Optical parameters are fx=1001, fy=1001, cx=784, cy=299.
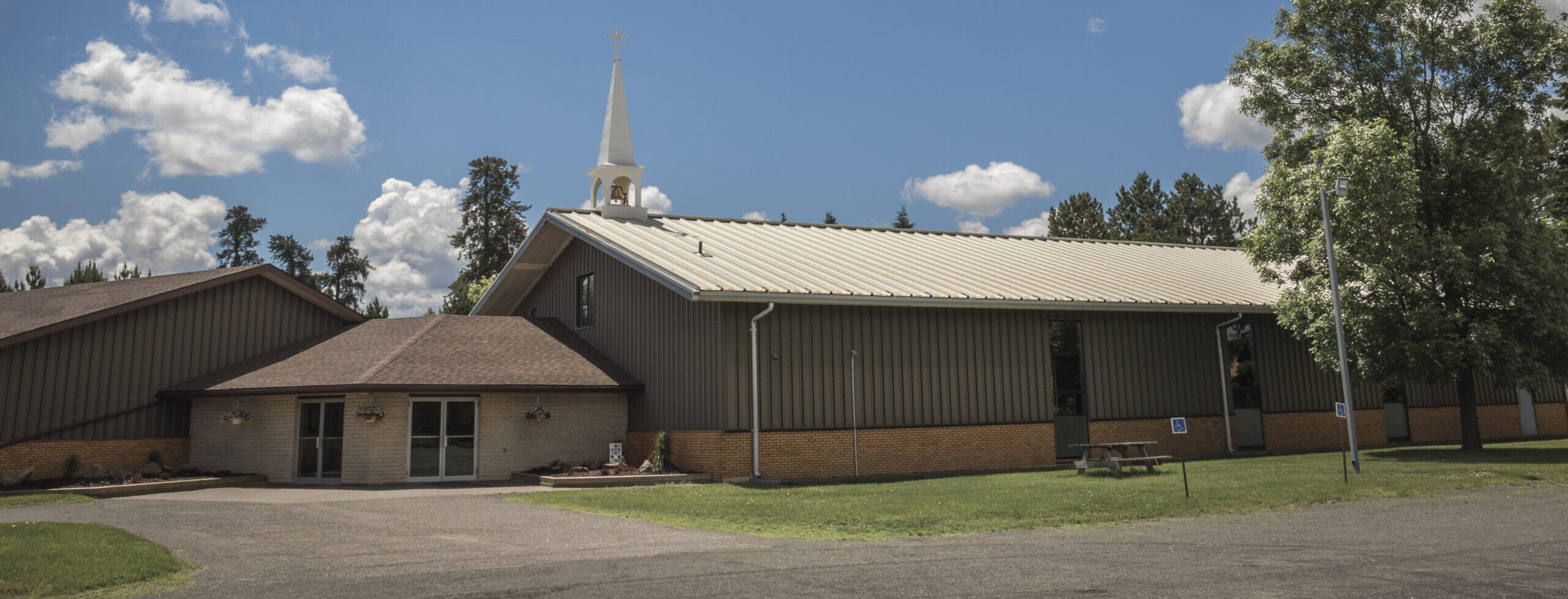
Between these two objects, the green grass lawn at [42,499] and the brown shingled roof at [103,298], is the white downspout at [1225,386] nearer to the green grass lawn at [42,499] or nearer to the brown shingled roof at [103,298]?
→ the brown shingled roof at [103,298]

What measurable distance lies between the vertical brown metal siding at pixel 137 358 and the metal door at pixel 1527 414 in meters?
31.9

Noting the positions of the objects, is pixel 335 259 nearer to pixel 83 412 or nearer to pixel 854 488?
pixel 83 412

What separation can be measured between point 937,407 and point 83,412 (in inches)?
661

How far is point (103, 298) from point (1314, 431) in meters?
27.7

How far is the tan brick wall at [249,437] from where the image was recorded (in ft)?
63.8

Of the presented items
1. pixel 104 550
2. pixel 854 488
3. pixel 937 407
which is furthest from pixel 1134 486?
pixel 104 550

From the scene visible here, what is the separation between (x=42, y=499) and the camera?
52.3ft

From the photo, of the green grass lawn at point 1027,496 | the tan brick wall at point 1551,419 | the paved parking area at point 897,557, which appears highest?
the tan brick wall at point 1551,419

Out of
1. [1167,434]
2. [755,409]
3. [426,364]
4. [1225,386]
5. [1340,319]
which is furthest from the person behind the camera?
[1225,386]

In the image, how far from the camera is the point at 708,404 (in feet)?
61.4

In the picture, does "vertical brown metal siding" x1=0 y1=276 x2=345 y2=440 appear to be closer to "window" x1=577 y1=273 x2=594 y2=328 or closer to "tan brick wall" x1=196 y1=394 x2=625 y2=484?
"tan brick wall" x1=196 y1=394 x2=625 y2=484

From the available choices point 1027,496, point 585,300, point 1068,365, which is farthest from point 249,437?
point 1068,365

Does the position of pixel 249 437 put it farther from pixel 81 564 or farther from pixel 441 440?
pixel 81 564

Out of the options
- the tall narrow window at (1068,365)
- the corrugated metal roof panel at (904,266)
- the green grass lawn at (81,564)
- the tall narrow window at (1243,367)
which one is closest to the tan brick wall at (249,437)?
the corrugated metal roof panel at (904,266)
